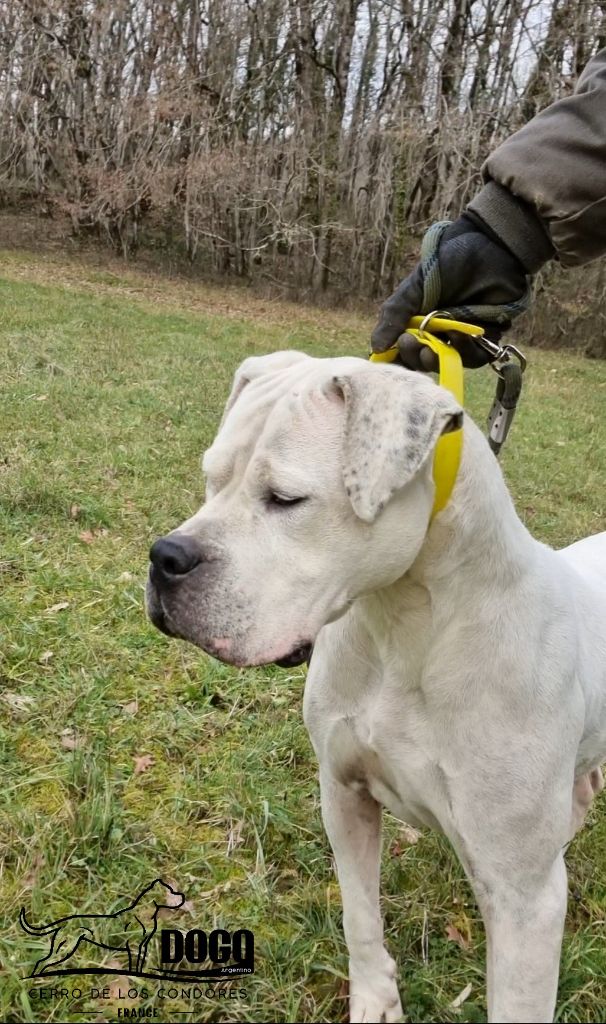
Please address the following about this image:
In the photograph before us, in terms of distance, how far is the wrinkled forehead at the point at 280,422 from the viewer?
174 cm

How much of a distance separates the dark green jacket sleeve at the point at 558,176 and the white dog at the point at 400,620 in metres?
0.88

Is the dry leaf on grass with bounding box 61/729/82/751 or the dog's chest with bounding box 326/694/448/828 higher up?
the dog's chest with bounding box 326/694/448/828

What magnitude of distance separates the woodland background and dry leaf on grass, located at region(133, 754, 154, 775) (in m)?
17.6

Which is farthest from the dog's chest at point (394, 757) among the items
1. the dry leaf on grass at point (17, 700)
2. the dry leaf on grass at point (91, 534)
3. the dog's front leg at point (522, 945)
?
the dry leaf on grass at point (91, 534)

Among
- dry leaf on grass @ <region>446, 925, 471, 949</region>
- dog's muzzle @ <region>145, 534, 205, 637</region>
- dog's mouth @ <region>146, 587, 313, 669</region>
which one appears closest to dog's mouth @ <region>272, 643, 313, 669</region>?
dog's mouth @ <region>146, 587, 313, 669</region>

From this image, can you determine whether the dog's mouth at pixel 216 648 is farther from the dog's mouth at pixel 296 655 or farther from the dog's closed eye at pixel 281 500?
the dog's closed eye at pixel 281 500

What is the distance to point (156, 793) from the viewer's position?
299 cm

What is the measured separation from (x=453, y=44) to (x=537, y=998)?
23360 mm

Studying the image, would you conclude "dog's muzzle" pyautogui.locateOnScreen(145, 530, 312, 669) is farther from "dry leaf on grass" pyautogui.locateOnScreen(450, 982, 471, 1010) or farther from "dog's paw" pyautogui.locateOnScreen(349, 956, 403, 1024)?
"dry leaf on grass" pyautogui.locateOnScreen(450, 982, 471, 1010)

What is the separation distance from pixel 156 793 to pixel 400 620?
157cm

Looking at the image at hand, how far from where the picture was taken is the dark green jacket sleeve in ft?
7.93

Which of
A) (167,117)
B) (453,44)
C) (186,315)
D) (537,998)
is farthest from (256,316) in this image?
(537,998)

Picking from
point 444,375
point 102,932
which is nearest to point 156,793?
point 102,932

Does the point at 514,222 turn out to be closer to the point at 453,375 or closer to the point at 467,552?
the point at 453,375
